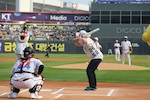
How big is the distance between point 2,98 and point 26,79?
0.81 meters

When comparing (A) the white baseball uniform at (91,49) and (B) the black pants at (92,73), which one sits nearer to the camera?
(A) the white baseball uniform at (91,49)

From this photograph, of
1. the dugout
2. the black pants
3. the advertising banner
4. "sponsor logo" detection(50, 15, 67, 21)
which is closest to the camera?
the black pants

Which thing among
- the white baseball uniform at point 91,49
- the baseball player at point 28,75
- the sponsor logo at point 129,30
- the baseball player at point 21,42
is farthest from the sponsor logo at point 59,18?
the baseball player at point 28,75

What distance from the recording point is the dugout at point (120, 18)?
185 ft

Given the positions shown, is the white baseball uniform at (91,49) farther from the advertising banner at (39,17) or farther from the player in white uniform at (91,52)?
the advertising banner at (39,17)

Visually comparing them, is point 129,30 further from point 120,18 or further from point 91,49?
point 91,49

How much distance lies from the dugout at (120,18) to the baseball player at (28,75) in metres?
46.2

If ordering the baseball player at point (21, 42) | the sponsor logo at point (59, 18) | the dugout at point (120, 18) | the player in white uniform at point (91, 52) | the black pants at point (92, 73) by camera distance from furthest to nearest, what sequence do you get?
1. the sponsor logo at point (59, 18)
2. the dugout at point (120, 18)
3. the baseball player at point (21, 42)
4. the black pants at point (92, 73)
5. the player in white uniform at point (91, 52)

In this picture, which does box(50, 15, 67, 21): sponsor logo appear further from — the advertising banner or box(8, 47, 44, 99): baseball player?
box(8, 47, 44, 99): baseball player

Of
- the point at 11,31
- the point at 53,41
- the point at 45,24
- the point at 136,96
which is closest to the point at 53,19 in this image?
the point at 45,24

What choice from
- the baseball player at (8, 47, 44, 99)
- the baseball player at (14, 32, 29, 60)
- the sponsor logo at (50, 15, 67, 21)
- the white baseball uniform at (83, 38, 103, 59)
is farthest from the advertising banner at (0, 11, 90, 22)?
the baseball player at (8, 47, 44, 99)

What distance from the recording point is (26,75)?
9.84 m

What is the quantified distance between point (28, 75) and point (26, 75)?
0.16 ft

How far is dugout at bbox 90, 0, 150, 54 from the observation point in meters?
56.3
